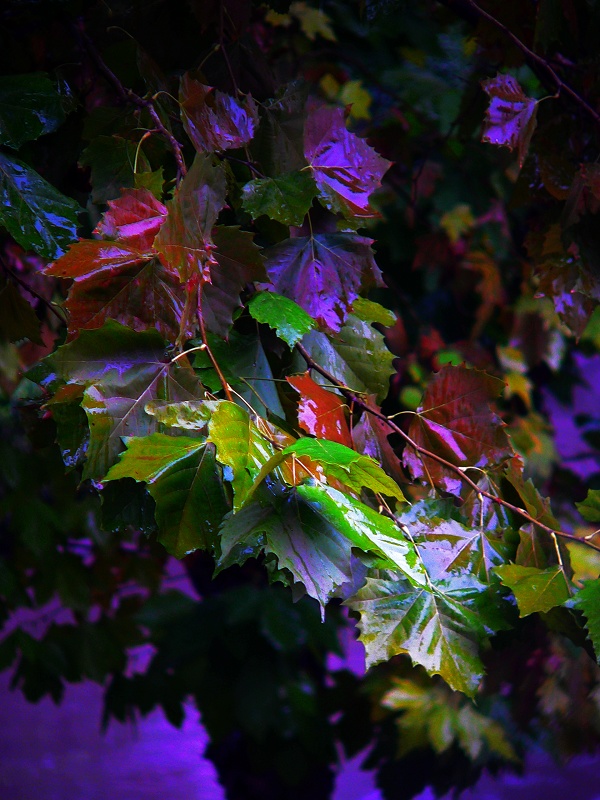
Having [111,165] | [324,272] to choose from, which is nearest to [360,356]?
[324,272]

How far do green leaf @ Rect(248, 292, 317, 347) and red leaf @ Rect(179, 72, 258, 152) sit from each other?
0.25 ft

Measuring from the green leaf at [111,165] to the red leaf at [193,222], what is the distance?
0.28 ft

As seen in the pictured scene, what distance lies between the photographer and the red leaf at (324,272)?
1.25 feet

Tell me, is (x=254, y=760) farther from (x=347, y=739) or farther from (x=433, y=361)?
(x=433, y=361)

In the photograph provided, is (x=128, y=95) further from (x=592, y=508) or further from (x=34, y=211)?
(x=592, y=508)

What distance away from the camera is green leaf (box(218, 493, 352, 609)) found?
0.28m

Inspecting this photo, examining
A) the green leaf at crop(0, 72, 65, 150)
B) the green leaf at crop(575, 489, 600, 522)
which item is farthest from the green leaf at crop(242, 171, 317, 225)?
the green leaf at crop(575, 489, 600, 522)

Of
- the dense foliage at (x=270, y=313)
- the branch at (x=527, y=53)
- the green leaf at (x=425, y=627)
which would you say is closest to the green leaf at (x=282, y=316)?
the dense foliage at (x=270, y=313)

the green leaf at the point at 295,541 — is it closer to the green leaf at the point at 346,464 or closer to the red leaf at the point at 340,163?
the green leaf at the point at 346,464

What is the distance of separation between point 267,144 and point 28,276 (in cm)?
41

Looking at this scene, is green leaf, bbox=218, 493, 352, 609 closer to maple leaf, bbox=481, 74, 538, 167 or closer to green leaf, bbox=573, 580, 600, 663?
green leaf, bbox=573, 580, 600, 663

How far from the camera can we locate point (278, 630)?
909 millimetres

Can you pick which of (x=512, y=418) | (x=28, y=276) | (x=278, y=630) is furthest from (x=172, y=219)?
(x=512, y=418)

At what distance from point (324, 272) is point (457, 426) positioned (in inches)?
4.1
